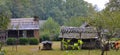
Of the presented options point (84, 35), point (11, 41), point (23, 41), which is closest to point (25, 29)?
point (23, 41)

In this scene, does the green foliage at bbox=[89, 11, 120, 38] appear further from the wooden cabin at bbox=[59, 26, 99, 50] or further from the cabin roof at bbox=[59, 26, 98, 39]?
the cabin roof at bbox=[59, 26, 98, 39]

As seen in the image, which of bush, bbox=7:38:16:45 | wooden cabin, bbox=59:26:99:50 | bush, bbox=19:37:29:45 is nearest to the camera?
wooden cabin, bbox=59:26:99:50

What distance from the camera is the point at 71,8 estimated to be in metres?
93.9

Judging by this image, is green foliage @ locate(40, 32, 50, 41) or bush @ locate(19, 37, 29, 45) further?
green foliage @ locate(40, 32, 50, 41)

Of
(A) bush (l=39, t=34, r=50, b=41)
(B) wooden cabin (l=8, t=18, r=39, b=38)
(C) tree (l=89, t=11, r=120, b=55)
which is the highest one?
(C) tree (l=89, t=11, r=120, b=55)

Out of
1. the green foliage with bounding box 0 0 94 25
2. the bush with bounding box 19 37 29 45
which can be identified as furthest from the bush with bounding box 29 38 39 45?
the green foliage with bounding box 0 0 94 25

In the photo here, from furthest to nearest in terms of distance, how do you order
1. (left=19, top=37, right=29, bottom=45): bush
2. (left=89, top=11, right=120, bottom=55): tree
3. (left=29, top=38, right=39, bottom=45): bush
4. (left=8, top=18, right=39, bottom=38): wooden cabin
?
(left=8, top=18, right=39, bottom=38): wooden cabin
(left=29, top=38, right=39, bottom=45): bush
(left=19, top=37, right=29, bottom=45): bush
(left=89, top=11, right=120, bottom=55): tree

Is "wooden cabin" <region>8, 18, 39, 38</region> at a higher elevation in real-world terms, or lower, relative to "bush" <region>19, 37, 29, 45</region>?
higher

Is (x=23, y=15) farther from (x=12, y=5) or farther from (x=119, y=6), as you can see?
(x=119, y=6)

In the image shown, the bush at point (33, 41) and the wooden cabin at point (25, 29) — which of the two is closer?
the bush at point (33, 41)

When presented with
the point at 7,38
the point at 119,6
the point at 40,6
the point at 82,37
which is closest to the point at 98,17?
the point at 82,37

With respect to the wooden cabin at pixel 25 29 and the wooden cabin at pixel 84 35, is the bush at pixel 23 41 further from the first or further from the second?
the wooden cabin at pixel 84 35

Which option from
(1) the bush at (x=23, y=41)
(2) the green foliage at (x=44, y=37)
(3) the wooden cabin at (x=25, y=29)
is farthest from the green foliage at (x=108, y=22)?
(2) the green foliage at (x=44, y=37)

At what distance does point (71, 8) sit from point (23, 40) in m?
48.7
